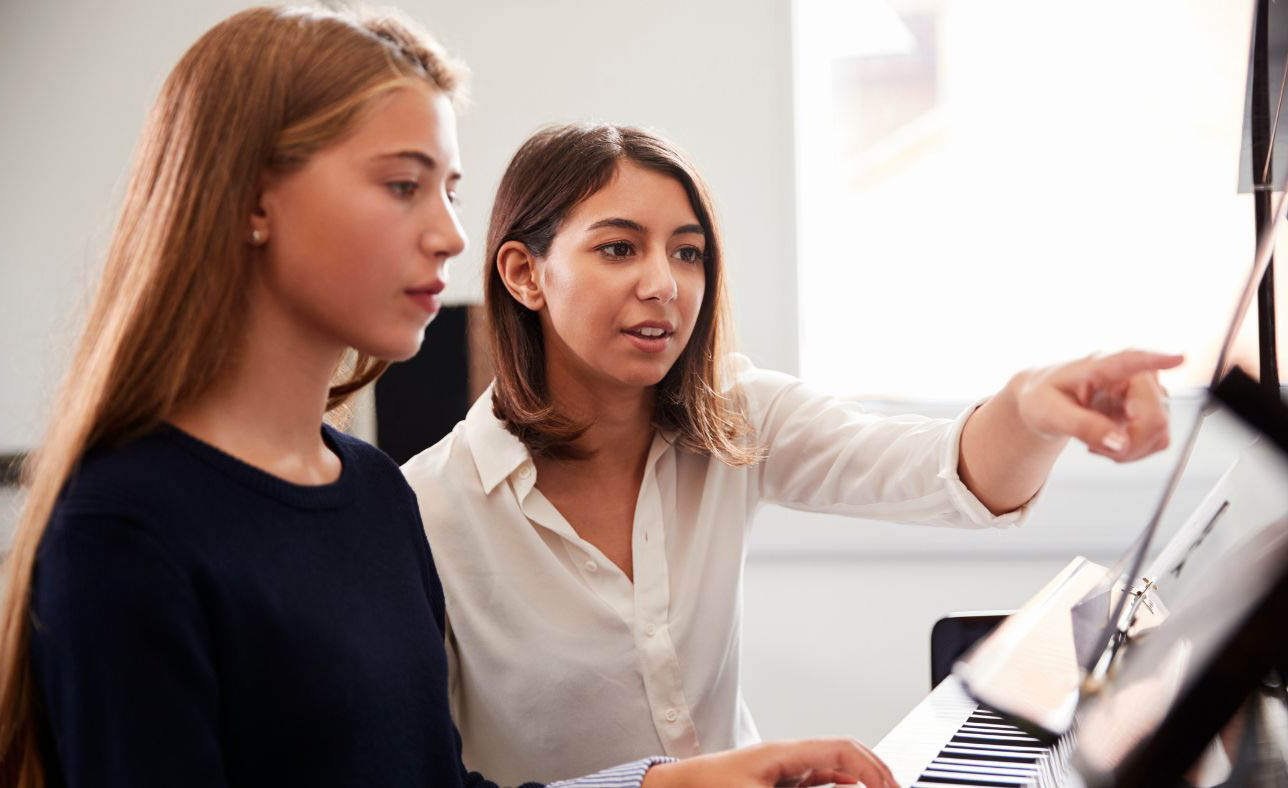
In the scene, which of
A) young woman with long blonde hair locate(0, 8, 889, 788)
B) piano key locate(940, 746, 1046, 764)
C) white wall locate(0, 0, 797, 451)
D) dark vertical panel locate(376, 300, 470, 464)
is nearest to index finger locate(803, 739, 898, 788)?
young woman with long blonde hair locate(0, 8, 889, 788)

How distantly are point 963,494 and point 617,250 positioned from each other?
458 mm

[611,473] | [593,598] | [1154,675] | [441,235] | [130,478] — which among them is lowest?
[593,598]

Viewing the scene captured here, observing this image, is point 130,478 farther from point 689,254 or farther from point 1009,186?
point 1009,186

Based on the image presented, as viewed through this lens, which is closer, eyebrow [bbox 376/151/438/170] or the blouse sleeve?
eyebrow [bbox 376/151/438/170]

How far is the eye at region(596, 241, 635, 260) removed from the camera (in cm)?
138

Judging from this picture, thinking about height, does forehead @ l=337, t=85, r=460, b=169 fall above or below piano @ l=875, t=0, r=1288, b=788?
above

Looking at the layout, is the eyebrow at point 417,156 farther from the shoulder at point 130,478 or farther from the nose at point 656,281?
the nose at point 656,281

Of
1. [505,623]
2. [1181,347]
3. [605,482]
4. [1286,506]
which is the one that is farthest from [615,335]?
[1181,347]

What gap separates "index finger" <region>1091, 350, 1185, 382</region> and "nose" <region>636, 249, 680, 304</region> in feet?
1.76

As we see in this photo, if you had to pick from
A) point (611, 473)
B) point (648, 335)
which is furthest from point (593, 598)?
point (648, 335)

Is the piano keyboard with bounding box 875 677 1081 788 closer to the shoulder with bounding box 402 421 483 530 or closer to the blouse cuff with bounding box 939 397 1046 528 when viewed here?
the blouse cuff with bounding box 939 397 1046 528

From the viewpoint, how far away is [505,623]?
4.51 ft

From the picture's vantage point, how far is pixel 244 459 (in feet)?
2.79

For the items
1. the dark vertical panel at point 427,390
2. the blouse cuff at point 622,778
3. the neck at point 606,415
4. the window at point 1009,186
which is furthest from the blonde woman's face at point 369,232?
the window at point 1009,186
